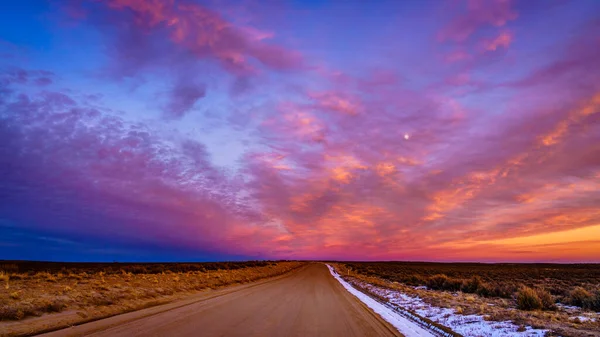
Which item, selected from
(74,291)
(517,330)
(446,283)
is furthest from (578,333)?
(446,283)

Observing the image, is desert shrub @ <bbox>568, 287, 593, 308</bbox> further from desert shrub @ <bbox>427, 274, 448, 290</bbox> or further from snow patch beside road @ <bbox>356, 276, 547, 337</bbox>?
desert shrub @ <bbox>427, 274, 448, 290</bbox>

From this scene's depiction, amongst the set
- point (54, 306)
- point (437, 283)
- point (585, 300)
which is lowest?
point (437, 283)

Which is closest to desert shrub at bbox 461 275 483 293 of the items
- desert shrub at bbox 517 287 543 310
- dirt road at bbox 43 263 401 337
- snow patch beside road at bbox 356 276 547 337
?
desert shrub at bbox 517 287 543 310

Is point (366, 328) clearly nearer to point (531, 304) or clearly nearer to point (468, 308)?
point (468, 308)

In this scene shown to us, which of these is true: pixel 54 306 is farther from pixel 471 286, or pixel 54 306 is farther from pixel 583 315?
pixel 471 286

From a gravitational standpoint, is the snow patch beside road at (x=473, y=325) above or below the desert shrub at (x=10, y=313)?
below

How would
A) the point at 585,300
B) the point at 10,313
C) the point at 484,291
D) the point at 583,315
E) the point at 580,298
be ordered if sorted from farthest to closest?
the point at 484,291 → the point at 580,298 → the point at 585,300 → the point at 583,315 → the point at 10,313

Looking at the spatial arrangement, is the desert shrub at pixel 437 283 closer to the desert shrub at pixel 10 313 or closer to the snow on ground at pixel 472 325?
the snow on ground at pixel 472 325

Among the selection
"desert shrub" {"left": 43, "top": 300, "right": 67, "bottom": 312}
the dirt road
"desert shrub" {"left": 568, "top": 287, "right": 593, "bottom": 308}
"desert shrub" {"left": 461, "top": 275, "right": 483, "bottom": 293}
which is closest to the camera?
the dirt road

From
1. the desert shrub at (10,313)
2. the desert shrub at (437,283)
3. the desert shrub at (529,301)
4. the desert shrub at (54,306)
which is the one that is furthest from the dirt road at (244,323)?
the desert shrub at (437,283)

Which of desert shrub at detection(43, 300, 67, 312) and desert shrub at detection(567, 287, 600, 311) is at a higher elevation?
desert shrub at detection(43, 300, 67, 312)

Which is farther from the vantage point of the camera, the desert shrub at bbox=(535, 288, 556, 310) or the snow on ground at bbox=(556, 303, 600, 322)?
the desert shrub at bbox=(535, 288, 556, 310)

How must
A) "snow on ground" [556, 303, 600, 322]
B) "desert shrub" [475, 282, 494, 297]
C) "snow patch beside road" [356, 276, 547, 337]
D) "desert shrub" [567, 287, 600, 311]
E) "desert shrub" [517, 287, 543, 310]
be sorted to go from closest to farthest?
"snow patch beside road" [356, 276, 547, 337], "snow on ground" [556, 303, 600, 322], "desert shrub" [517, 287, 543, 310], "desert shrub" [567, 287, 600, 311], "desert shrub" [475, 282, 494, 297]

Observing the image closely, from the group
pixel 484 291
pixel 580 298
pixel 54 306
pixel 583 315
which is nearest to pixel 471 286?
pixel 484 291
